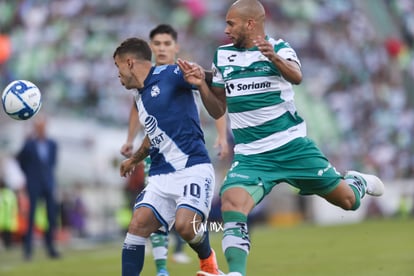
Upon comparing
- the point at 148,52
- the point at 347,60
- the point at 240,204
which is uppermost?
the point at 347,60

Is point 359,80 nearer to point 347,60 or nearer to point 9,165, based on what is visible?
point 347,60

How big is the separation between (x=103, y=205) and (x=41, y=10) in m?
8.60

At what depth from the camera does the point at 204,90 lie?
810 cm

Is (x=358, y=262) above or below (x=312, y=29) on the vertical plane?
below

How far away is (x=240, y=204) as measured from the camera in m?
7.64

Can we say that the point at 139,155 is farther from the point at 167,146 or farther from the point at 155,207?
the point at 155,207

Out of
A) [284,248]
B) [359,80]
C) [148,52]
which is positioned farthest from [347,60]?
[148,52]

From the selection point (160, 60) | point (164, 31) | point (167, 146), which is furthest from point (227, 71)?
point (164, 31)

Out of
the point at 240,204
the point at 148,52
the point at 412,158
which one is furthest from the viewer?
the point at 412,158

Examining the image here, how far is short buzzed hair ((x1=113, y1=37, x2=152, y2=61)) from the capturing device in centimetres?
855

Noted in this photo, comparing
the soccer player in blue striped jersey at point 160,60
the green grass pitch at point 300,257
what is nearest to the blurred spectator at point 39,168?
the green grass pitch at point 300,257

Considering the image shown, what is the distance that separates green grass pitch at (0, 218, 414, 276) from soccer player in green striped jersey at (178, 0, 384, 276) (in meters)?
2.57

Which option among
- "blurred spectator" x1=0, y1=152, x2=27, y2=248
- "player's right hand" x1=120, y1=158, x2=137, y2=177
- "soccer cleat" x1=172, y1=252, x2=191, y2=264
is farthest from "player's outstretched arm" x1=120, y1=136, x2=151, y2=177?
"blurred spectator" x1=0, y1=152, x2=27, y2=248

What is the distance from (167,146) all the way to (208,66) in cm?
1887
